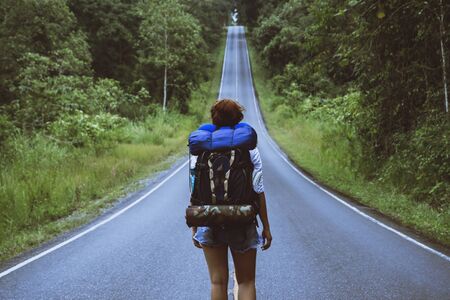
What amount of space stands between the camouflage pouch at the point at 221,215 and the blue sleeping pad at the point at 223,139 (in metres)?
0.41

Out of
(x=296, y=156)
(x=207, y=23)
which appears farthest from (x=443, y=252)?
(x=207, y=23)

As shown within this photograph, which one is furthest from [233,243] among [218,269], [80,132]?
[80,132]

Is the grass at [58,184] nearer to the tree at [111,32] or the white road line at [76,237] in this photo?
the white road line at [76,237]

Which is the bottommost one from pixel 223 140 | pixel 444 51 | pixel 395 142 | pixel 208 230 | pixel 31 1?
pixel 395 142

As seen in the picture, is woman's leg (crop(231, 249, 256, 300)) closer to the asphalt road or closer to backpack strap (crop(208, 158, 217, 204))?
backpack strap (crop(208, 158, 217, 204))

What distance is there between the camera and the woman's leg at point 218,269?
3.37 m

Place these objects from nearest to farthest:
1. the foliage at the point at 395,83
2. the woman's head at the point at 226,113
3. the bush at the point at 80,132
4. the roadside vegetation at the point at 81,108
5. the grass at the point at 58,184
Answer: the woman's head at the point at 226,113, the grass at the point at 58,184, the roadside vegetation at the point at 81,108, the foliage at the point at 395,83, the bush at the point at 80,132

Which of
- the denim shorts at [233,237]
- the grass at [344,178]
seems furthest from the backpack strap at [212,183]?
the grass at [344,178]

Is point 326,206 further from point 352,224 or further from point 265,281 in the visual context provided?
point 265,281

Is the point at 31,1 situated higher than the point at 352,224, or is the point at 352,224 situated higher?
the point at 31,1

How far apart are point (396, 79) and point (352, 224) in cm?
640

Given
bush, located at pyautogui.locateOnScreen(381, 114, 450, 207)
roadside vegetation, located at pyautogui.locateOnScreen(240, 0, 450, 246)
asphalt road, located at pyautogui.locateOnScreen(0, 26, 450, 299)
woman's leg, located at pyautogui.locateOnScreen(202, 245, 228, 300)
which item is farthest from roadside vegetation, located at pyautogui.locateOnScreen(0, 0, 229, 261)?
bush, located at pyautogui.locateOnScreen(381, 114, 450, 207)

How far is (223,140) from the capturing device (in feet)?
10.6

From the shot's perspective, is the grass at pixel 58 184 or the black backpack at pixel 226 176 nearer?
the black backpack at pixel 226 176
